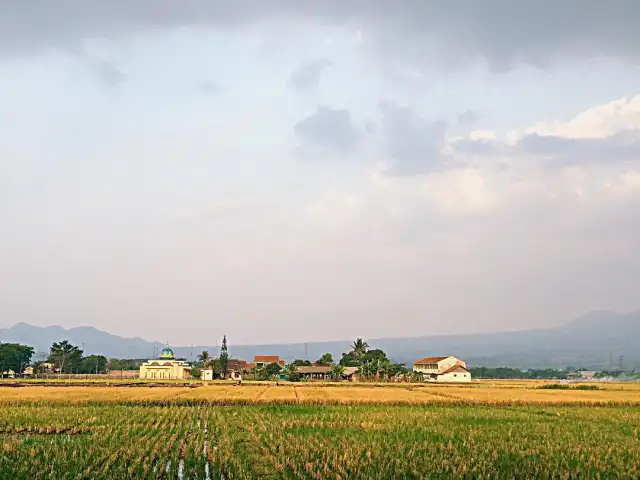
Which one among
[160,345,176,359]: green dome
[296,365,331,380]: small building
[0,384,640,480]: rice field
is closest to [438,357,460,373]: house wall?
[296,365,331,380]: small building

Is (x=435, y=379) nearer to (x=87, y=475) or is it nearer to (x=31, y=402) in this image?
(x=31, y=402)

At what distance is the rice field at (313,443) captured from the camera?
15.0 meters

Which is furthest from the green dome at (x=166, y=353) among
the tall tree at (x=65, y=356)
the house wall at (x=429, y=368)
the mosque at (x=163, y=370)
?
the house wall at (x=429, y=368)

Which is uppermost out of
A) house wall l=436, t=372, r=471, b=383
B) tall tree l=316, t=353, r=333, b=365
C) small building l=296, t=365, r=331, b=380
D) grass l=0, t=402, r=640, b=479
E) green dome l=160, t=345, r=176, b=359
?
green dome l=160, t=345, r=176, b=359

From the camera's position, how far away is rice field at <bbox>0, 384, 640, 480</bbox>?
49.2ft

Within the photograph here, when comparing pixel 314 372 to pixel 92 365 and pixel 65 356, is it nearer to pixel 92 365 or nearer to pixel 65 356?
pixel 65 356

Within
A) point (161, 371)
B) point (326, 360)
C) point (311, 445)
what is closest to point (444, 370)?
point (326, 360)

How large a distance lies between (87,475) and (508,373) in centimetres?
18433

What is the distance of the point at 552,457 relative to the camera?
57.7ft

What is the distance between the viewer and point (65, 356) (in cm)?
12462

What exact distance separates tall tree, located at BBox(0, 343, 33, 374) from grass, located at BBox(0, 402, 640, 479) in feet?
292

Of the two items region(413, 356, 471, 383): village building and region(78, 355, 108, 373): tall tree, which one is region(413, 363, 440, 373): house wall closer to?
region(413, 356, 471, 383): village building

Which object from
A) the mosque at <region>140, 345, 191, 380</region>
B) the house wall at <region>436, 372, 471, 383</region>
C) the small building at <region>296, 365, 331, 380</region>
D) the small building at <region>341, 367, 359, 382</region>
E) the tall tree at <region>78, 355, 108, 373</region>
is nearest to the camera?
the house wall at <region>436, 372, 471, 383</region>

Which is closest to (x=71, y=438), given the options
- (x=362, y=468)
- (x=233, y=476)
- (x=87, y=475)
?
(x=87, y=475)
